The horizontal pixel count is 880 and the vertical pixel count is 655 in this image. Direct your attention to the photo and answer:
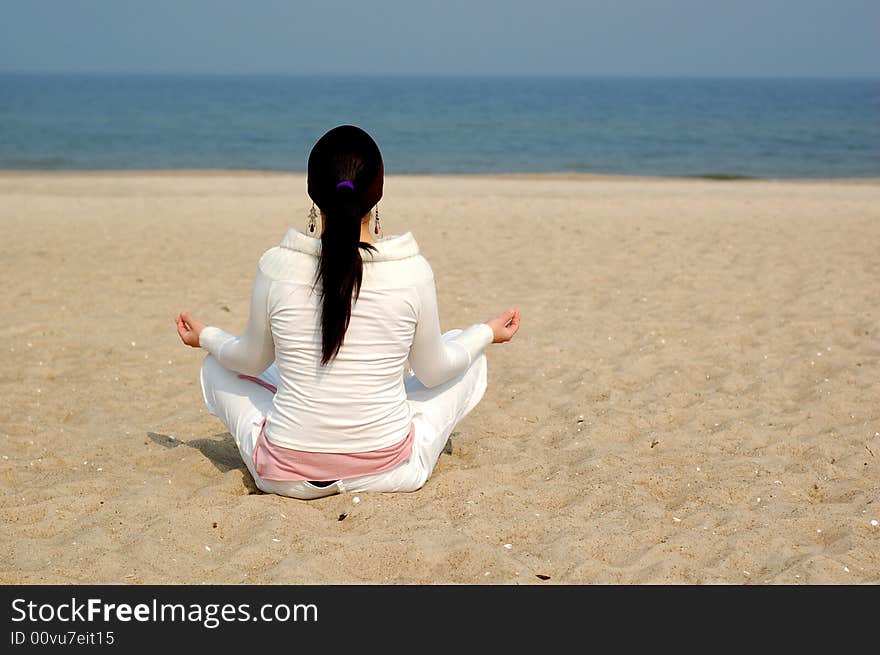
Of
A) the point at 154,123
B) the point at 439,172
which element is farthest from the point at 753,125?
the point at 154,123

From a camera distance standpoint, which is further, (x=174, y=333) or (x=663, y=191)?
(x=663, y=191)

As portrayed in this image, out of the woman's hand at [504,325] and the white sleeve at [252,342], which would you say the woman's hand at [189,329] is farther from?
the woman's hand at [504,325]

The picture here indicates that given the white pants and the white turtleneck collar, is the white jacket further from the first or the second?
the white pants

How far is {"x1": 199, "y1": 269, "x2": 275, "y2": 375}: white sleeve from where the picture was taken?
3.37 meters

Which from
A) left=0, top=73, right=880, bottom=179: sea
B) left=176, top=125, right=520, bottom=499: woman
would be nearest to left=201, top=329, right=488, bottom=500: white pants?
left=176, top=125, right=520, bottom=499: woman

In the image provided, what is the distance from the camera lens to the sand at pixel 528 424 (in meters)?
3.32

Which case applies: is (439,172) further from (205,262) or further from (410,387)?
(410,387)

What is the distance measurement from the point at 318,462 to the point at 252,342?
512 mm

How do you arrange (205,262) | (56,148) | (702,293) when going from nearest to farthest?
(702,293) < (205,262) < (56,148)

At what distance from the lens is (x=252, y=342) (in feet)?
11.5

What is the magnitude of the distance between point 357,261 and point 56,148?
26.2m

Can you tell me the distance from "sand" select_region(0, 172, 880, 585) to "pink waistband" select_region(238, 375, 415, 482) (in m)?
0.12

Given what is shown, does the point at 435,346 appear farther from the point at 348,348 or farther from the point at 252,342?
the point at 252,342

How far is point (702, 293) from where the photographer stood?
24.4 feet
